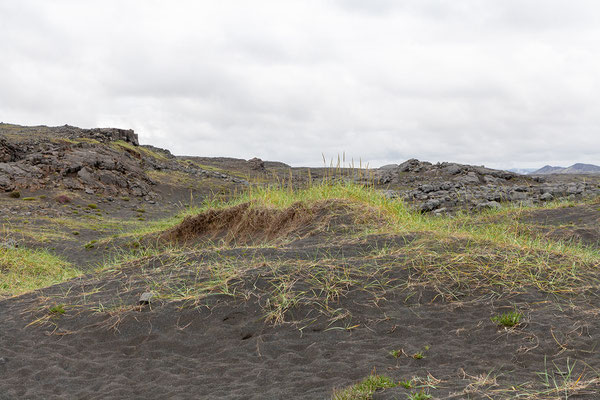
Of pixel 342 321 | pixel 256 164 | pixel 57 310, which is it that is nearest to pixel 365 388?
pixel 342 321

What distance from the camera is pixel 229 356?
4.68 m

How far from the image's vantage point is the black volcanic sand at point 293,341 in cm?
389

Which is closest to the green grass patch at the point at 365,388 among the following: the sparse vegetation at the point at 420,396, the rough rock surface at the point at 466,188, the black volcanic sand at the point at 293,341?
the black volcanic sand at the point at 293,341

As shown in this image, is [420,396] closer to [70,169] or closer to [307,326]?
[307,326]

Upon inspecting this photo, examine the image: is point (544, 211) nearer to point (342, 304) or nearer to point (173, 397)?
point (342, 304)

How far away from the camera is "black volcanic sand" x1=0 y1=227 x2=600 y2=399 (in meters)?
3.89

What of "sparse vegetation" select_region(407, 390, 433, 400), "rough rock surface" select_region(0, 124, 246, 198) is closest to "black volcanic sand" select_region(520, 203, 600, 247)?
"sparse vegetation" select_region(407, 390, 433, 400)

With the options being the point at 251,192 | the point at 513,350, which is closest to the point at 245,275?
the point at 513,350

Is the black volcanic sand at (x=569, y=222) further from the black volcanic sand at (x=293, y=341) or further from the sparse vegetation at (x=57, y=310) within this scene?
the sparse vegetation at (x=57, y=310)

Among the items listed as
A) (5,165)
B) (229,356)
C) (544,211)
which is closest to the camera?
(229,356)

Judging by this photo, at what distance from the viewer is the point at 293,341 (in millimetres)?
4770

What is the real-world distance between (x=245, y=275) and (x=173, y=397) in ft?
7.94

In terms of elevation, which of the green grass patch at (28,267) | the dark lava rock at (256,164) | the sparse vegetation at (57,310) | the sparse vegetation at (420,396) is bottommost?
the green grass patch at (28,267)

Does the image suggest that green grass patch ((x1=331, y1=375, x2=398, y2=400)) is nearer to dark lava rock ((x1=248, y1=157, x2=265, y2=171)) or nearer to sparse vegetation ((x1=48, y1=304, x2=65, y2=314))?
sparse vegetation ((x1=48, y1=304, x2=65, y2=314))
